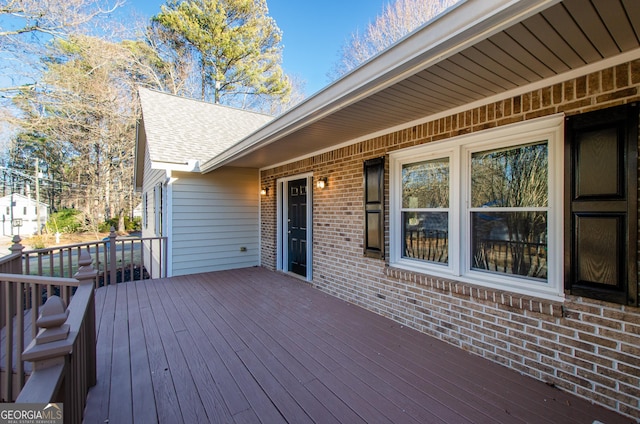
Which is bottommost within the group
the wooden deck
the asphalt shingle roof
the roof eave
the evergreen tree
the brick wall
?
the wooden deck

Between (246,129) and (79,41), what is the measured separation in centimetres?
732

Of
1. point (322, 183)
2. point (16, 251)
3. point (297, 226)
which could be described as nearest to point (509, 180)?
point (322, 183)

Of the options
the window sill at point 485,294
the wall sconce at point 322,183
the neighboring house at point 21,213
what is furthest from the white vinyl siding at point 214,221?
the neighboring house at point 21,213

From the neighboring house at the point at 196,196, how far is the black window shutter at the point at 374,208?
384 cm

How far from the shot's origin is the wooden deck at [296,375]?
6.41 ft

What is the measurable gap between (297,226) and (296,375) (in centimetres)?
369

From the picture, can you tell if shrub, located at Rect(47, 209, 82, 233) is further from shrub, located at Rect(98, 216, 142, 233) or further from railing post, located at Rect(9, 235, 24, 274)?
railing post, located at Rect(9, 235, 24, 274)

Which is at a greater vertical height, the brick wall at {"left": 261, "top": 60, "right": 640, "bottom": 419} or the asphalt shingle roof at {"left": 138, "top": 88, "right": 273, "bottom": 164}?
the asphalt shingle roof at {"left": 138, "top": 88, "right": 273, "bottom": 164}

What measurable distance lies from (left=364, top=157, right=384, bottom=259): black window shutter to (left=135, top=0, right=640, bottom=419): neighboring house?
2cm

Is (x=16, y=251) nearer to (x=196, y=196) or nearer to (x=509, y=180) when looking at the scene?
(x=196, y=196)

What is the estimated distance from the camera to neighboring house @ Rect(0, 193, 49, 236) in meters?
20.2

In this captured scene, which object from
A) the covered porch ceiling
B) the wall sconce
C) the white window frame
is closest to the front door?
the wall sconce

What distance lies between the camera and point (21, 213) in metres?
25.8

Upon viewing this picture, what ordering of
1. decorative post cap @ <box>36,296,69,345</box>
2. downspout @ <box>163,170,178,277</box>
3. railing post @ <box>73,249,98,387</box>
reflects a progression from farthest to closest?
downspout @ <box>163,170,178,277</box>
railing post @ <box>73,249,98,387</box>
decorative post cap @ <box>36,296,69,345</box>
